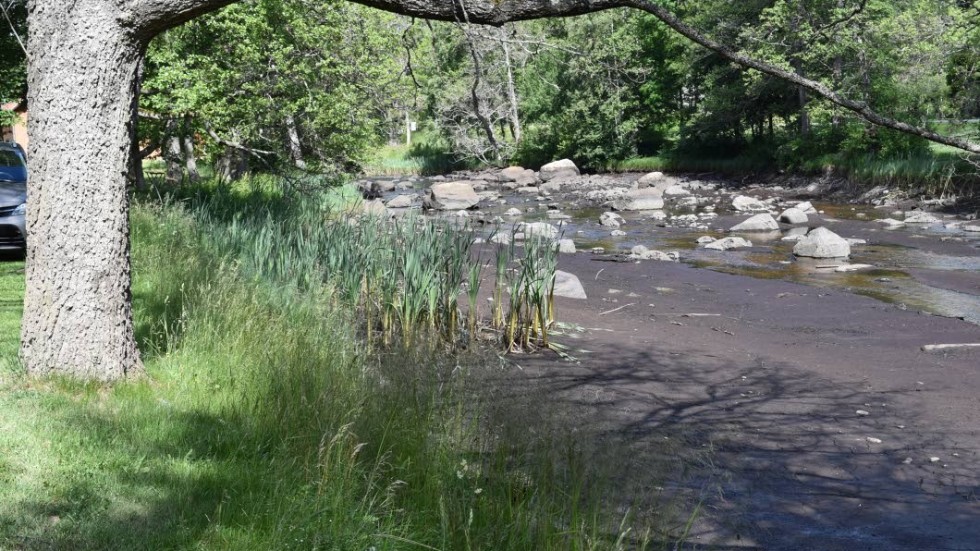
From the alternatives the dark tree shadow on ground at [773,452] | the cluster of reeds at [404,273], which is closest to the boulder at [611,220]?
the cluster of reeds at [404,273]

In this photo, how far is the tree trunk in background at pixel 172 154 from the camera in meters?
16.1

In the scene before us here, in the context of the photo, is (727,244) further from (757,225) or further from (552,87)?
(552,87)

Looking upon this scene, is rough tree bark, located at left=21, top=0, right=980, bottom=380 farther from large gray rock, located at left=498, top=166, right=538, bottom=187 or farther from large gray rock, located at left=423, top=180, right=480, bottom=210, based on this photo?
large gray rock, located at left=498, top=166, right=538, bottom=187

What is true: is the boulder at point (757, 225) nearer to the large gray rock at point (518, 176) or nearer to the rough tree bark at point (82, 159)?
the large gray rock at point (518, 176)

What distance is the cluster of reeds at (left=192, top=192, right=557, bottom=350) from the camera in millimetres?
9000

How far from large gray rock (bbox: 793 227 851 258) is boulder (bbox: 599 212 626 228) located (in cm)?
706

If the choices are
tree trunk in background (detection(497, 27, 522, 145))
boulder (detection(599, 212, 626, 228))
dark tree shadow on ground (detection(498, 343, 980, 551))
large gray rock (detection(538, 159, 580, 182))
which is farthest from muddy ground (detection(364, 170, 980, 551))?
large gray rock (detection(538, 159, 580, 182))

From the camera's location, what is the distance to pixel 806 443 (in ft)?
23.3

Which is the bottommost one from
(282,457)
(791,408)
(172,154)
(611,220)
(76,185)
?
(791,408)

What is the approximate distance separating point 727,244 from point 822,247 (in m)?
2.43

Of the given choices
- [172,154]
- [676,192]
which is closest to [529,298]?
[172,154]

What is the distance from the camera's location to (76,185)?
5211 mm

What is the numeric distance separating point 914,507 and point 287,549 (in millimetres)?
4240

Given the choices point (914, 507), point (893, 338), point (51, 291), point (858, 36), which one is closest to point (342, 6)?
point (893, 338)
